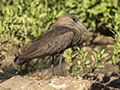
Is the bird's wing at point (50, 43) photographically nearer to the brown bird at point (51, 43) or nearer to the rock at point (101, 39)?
the brown bird at point (51, 43)

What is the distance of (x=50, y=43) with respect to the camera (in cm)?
469

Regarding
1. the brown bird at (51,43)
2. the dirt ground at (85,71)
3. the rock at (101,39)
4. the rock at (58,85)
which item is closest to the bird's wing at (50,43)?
the brown bird at (51,43)

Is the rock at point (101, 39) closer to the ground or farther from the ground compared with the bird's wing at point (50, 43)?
closer to the ground

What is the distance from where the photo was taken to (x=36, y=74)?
218 inches

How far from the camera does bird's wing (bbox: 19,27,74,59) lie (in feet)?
14.9

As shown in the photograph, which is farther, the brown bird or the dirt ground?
the dirt ground

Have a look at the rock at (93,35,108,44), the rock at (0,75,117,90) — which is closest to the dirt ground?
the rock at (93,35,108,44)

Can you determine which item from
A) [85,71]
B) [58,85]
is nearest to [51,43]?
[58,85]

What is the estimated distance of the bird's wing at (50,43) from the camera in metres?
4.54

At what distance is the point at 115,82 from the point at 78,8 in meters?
2.83

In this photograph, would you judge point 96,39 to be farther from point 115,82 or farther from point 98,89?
point 98,89

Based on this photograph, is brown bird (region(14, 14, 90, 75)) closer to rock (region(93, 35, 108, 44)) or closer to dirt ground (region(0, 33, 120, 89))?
dirt ground (region(0, 33, 120, 89))

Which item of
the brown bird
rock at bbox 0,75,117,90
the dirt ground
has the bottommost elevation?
the dirt ground

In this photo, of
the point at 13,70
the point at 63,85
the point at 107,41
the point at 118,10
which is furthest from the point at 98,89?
the point at 107,41
